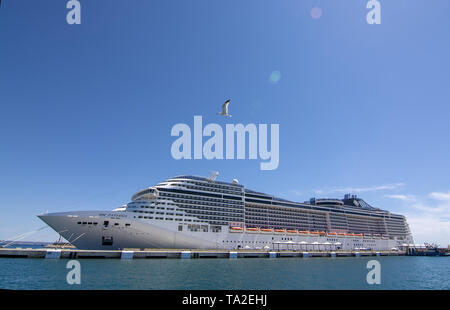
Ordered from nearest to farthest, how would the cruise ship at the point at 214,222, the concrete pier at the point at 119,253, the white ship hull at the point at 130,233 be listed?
the concrete pier at the point at 119,253, the white ship hull at the point at 130,233, the cruise ship at the point at 214,222

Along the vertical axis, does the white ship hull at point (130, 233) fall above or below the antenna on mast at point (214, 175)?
below

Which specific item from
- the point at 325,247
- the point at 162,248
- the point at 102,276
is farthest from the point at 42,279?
the point at 325,247

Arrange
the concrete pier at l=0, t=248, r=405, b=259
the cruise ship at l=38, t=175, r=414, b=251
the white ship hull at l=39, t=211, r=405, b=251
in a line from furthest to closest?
the cruise ship at l=38, t=175, r=414, b=251
the white ship hull at l=39, t=211, r=405, b=251
the concrete pier at l=0, t=248, r=405, b=259

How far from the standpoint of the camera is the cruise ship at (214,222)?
41.3 meters

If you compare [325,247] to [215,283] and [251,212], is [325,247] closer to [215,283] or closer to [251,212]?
[251,212]

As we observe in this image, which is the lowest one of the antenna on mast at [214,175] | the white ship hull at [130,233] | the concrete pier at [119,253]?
the concrete pier at [119,253]

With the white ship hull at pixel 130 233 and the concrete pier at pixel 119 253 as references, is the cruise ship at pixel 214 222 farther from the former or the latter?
the concrete pier at pixel 119 253

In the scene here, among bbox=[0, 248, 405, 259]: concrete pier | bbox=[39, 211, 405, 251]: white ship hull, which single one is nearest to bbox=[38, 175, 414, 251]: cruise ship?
bbox=[39, 211, 405, 251]: white ship hull

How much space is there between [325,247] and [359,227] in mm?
27989

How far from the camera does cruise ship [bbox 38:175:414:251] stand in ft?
135

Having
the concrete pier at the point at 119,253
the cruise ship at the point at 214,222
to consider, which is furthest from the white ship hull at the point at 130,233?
the concrete pier at the point at 119,253

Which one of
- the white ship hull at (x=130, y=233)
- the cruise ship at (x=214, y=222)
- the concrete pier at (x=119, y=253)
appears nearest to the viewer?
the concrete pier at (x=119, y=253)

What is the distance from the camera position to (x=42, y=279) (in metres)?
21.8

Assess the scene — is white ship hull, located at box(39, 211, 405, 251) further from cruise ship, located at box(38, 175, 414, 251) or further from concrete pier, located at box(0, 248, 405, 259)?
concrete pier, located at box(0, 248, 405, 259)
